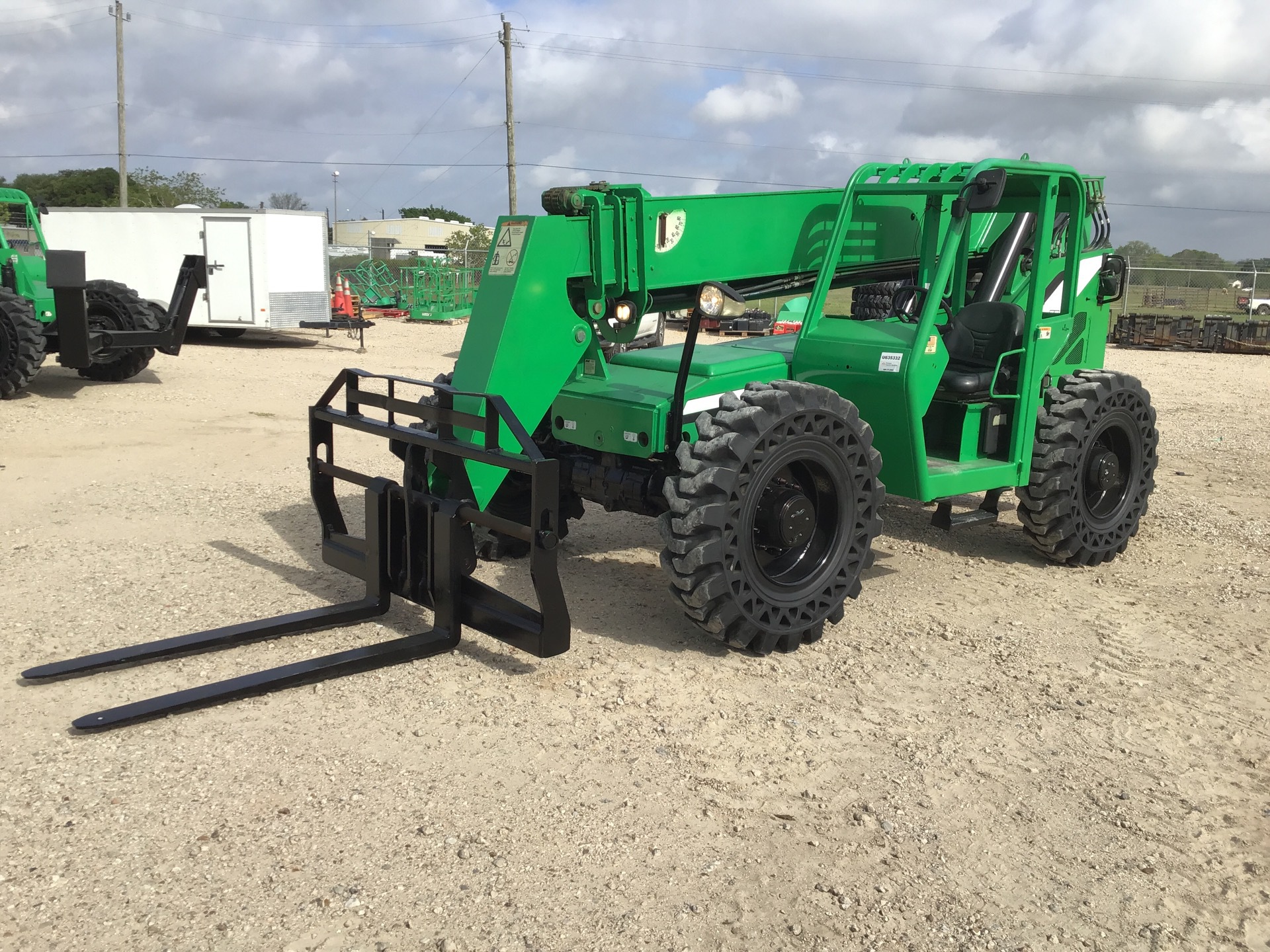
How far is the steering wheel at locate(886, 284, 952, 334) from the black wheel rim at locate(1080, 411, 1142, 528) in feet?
3.97

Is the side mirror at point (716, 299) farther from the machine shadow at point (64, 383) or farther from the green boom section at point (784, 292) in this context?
the machine shadow at point (64, 383)

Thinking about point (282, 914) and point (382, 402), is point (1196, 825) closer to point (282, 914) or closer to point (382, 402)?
point (282, 914)

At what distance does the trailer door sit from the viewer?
19141mm

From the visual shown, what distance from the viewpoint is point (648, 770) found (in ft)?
13.5

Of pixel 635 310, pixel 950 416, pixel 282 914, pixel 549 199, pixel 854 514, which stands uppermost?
pixel 549 199

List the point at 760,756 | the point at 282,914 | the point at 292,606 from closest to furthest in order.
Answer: the point at 282,914, the point at 760,756, the point at 292,606

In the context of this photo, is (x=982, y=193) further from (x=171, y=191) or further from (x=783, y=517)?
(x=171, y=191)

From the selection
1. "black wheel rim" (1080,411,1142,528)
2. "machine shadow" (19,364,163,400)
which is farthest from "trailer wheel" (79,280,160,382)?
"black wheel rim" (1080,411,1142,528)

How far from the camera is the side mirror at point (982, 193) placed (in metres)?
5.57

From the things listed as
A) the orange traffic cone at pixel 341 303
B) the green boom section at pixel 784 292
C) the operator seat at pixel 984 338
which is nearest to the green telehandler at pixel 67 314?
the green boom section at pixel 784 292

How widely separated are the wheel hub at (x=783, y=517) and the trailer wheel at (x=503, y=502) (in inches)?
46.3

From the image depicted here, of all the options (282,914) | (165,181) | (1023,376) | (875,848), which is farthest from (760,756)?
(165,181)

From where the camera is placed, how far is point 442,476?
17.2 feet

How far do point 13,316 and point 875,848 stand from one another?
11.9m
